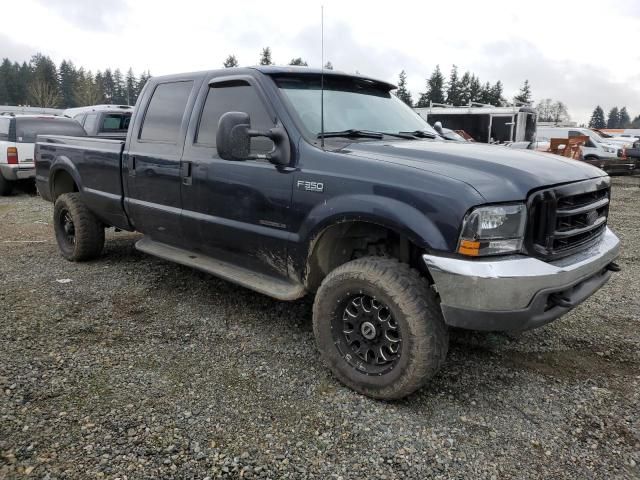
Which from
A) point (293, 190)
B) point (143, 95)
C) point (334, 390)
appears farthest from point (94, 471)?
point (143, 95)

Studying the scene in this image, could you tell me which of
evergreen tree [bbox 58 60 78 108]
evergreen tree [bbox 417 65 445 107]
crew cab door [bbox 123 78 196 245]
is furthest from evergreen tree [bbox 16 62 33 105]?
crew cab door [bbox 123 78 196 245]

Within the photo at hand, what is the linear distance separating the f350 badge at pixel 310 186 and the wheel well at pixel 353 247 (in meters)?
0.24

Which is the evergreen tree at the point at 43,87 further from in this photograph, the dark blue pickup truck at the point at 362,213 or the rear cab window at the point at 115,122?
the dark blue pickup truck at the point at 362,213

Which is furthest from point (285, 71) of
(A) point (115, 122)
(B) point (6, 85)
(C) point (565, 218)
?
(B) point (6, 85)

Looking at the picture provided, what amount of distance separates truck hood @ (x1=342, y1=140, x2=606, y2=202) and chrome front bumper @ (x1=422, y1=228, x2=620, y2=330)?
1.13 ft

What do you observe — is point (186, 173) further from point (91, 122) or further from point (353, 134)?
point (91, 122)

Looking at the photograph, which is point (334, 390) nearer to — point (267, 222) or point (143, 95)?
point (267, 222)

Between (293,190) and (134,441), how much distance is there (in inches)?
65.5

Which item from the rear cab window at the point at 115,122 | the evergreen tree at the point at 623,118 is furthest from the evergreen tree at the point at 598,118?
the rear cab window at the point at 115,122

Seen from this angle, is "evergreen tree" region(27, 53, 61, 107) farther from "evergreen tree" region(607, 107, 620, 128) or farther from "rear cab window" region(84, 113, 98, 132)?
→ "evergreen tree" region(607, 107, 620, 128)

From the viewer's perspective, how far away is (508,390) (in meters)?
3.10

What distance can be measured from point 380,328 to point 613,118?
141 m

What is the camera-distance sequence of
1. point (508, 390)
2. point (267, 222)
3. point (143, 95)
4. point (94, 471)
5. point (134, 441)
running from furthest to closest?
point (143, 95) → point (267, 222) → point (508, 390) → point (134, 441) → point (94, 471)

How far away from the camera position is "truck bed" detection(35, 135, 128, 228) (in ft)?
15.7
